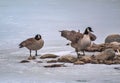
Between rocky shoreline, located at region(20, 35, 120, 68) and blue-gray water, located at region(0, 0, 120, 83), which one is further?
rocky shoreline, located at region(20, 35, 120, 68)

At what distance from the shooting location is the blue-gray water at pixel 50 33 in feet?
19.3

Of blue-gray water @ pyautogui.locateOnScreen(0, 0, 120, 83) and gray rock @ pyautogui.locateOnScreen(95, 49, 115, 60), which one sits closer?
blue-gray water @ pyautogui.locateOnScreen(0, 0, 120, 83)

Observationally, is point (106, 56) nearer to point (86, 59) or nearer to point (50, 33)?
point (86, 59)

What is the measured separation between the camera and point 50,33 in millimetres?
10672

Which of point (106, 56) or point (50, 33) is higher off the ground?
point (50, 33)

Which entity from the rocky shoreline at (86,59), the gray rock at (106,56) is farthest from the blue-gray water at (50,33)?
the gray rock at (106,56)

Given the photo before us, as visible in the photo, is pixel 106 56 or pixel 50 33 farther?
pixel 50 33

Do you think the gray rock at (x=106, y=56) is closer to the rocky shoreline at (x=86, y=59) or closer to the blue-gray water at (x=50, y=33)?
the rocky shoreline at (x=86, y=59)

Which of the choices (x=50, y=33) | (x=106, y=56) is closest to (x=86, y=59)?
(x=106, y=56)

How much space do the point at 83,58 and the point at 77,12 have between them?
29.5ft

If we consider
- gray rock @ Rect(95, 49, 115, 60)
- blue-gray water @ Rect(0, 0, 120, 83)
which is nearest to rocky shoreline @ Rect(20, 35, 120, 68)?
gray rock @ Rect(95, 49, 115, 60)

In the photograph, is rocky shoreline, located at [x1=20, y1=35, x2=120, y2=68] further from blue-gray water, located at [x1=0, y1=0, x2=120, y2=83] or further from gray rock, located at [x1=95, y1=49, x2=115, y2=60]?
blue-gray water, located at [x1=0, y1=0, x2=120, y2=83]

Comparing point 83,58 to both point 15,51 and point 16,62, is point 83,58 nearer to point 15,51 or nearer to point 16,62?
point 16,62

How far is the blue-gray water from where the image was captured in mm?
5895
